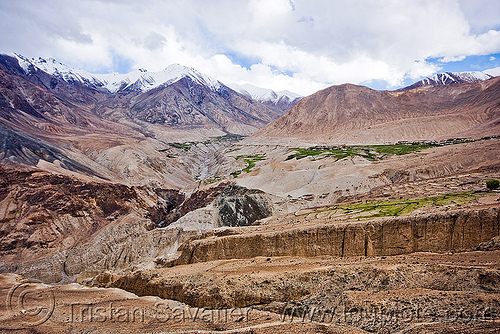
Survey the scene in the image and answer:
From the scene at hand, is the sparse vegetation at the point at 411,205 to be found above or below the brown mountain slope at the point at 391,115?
below

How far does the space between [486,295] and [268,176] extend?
5061cm

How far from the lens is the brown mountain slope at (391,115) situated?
107m

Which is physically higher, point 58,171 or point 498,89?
point 498,89

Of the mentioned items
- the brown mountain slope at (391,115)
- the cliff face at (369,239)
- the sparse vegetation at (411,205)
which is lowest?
the cliff face at (369,239)

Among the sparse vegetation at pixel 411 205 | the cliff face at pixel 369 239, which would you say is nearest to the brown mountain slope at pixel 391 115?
the sparse vegetation at pixel 411 205

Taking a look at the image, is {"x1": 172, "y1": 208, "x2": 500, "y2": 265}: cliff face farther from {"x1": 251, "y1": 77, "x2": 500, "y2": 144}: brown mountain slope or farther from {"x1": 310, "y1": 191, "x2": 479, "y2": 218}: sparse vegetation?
{"x1": 251, "y1": 77, "x2": 500, "y2": 144}: brown mountain slope

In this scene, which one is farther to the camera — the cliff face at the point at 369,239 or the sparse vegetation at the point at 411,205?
the sparse vegetation at the point at 411,205

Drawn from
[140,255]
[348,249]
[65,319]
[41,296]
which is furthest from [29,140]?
[348,249]

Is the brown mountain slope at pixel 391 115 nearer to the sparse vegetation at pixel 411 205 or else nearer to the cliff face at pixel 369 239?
the sparse vegetation at pixel 411 205

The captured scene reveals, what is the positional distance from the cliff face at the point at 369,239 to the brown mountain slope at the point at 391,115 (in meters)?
86.1

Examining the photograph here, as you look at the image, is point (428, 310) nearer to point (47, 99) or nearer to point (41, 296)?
point (41, 296)

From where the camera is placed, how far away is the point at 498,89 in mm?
116938

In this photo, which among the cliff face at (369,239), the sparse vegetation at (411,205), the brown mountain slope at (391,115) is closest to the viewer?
the cliff face at (369,239)

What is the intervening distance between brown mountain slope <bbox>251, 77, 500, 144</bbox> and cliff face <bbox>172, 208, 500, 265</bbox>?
86127 millimetres
